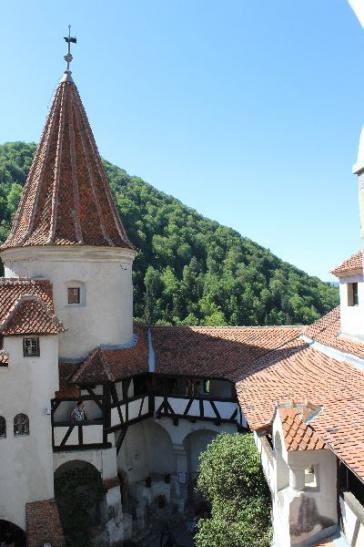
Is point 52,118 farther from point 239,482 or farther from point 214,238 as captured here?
point 214,238

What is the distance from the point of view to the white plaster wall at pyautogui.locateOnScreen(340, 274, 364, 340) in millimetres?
16312

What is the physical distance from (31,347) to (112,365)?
3.15m

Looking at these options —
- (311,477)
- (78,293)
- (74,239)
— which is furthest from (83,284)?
(311,477)

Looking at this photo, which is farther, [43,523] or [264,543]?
[43,523]

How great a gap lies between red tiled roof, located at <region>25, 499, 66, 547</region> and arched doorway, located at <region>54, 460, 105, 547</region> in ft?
1.27

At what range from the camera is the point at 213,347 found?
21.7 metres

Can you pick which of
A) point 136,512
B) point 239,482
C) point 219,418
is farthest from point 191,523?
point 239,482

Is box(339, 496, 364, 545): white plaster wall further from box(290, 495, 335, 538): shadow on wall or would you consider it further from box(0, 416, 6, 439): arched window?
box(0, 416, 6, 439): arched window

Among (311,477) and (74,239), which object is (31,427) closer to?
(74,239)

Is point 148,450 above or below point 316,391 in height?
below

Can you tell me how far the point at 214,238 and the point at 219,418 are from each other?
5260 centimetres

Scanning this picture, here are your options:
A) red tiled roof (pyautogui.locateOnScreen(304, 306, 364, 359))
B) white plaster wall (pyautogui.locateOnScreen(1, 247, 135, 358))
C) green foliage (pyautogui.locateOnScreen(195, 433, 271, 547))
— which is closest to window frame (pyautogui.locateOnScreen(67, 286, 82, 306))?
white plaster wall (pyautogui.locateOnScreen(1, 247, 135, 358))

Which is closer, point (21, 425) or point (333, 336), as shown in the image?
point (21, 425)

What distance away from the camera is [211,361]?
67.7 ft
